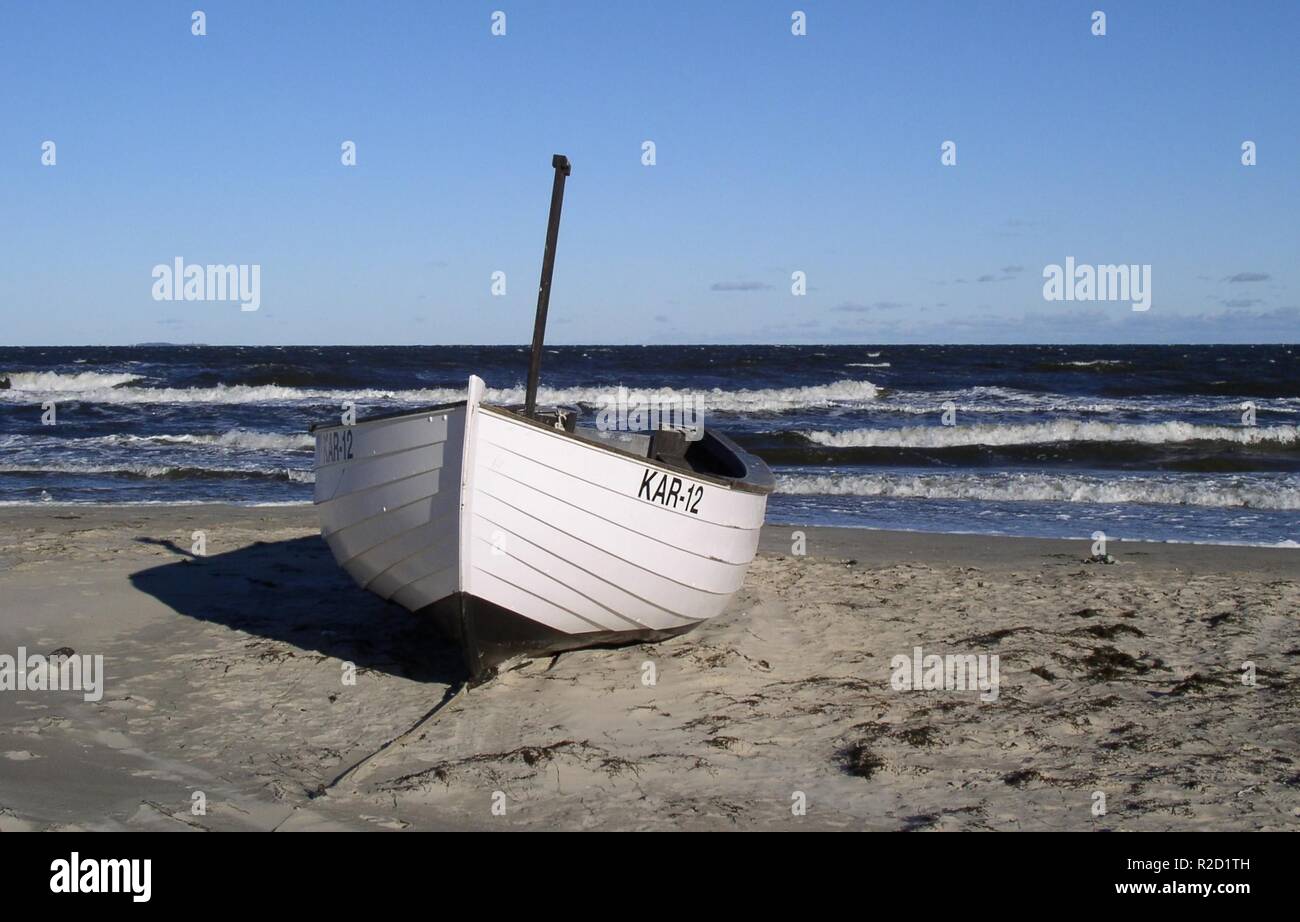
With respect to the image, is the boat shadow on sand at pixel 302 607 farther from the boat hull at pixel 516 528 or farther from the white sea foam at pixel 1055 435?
the white sea foam at pixel 1055 435

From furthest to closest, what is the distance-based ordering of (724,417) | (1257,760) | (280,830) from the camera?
(724,417) < (1257,760) < (280,830)

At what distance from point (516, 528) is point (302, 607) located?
121 inches

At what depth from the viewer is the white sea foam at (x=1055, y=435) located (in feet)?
69.3

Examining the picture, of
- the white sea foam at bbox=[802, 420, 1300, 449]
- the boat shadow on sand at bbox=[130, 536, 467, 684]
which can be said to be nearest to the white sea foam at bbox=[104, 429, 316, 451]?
the white sea foam at bbox=[802, 420, 1300, 449]

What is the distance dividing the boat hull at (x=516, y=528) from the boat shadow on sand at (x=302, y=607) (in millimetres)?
583

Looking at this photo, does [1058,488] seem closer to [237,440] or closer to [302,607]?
[302,607]

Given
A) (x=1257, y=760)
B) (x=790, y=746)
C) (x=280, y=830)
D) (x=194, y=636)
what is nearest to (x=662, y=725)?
(x=790, y=746)

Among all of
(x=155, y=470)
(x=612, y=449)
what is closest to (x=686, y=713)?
(x=612, y=449)

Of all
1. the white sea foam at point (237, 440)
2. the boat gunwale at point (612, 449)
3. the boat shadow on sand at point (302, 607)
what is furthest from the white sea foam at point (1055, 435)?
the boat gunwale at point (612, 449)

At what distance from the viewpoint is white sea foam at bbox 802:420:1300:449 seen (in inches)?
832

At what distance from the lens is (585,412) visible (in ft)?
99.6

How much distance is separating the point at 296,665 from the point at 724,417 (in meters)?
21.7

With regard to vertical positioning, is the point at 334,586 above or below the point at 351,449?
below
